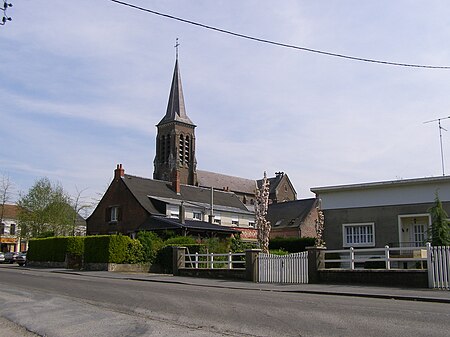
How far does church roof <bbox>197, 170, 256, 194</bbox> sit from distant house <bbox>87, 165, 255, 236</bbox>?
27.1 metres

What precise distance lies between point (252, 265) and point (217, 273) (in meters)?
2.74

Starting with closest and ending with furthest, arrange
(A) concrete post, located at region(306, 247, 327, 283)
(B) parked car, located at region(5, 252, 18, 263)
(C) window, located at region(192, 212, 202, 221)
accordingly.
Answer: (A) concrete post, located at region(306, 247, 327, 283) → (B) parked car, located at region(5, 252, 18, 263) → (C) window, located at region(192, 212, 202, 221)

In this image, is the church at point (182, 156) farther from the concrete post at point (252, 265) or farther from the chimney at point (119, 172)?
the concrete post at point (252, 265)

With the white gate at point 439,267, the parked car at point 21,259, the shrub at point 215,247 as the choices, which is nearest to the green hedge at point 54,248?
the parked car at point 21,259

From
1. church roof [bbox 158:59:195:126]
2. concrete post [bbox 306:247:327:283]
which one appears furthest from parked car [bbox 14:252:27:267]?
church roof [bbox 158:59:195:126]

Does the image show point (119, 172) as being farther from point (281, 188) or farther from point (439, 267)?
point (281, 188)

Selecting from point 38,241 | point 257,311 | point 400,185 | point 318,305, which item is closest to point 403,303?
point 318,305

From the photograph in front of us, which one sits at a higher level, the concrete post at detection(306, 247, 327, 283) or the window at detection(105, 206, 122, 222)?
the window at detection(105, 206, 122, 222)

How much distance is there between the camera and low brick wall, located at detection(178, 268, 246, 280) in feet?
78.4

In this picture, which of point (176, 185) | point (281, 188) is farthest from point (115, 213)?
point (281, 188)

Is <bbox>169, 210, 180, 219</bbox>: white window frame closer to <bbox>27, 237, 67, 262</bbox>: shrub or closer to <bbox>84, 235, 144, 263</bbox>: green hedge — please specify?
<bbox>27, 237, 67, 262</bbox>: shrub

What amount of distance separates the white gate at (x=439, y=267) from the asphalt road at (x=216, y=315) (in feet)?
13.0

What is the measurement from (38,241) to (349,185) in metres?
24.8

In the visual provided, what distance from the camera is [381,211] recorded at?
2803 cm
